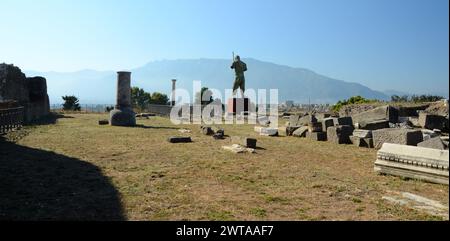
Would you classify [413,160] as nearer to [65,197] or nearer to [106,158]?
[65,197]

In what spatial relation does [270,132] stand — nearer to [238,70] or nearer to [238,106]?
[238,106]

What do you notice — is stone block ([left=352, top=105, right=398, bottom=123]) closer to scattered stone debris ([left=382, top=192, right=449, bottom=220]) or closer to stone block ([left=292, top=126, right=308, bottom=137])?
stone block ([left=292, top=126, right=308, bottom=137])

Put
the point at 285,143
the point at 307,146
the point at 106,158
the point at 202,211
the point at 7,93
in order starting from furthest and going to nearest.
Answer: the point at 7,93 → the point at 285,143 → the point at 307,146 → the point at 106,158 → the point at 202,211

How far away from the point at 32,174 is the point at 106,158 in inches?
81.0

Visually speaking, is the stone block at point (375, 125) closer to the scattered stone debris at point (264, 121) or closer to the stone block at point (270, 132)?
the stone block at point (270, 132)

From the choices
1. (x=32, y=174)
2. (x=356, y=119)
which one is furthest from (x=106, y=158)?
(x=356, y=119)

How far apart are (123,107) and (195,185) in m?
14.2

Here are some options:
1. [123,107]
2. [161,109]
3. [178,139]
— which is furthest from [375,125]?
[161,109]

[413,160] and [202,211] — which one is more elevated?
[413,160]

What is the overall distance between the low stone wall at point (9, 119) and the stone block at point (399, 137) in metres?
12.0

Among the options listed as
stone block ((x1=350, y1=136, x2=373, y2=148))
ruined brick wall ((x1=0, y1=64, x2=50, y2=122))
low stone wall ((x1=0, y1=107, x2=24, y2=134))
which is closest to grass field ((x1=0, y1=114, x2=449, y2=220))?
stone block ((x1=350, y1=136, x2=373, y2=148))

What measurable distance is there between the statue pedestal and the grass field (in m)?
16.2

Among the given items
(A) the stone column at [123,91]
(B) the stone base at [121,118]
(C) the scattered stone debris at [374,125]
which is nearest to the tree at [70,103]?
(A) the stone column at [123,91]
